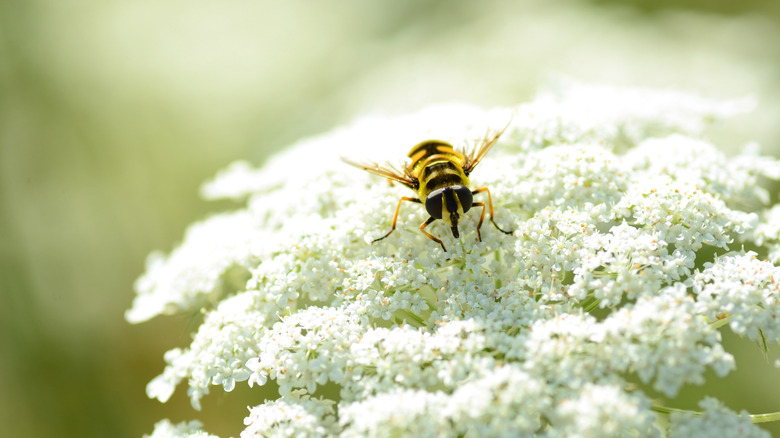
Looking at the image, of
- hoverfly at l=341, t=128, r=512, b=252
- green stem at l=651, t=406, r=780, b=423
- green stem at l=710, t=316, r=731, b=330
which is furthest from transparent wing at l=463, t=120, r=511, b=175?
green stem at l=651, t=406, r=780, b=423

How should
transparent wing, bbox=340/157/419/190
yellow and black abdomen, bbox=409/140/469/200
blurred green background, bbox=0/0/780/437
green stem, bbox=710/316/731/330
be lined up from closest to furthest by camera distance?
green stem, bbox=710/316/731/330 < yellow and black abdomen, bbox=409/140/469/200 < transparent wing, bbox=340/157/419/190 < blurred green background, bbox=0/0/780/437

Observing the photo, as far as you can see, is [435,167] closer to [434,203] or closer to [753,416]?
[434,203]

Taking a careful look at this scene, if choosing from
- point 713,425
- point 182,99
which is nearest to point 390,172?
point 713,425

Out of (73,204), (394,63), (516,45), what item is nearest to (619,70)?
(516,45)

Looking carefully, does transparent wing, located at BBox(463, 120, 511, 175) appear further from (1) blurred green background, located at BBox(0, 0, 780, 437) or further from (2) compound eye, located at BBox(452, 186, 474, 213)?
(1) blurred green background, located at BBox(0, 0, 780, 437)

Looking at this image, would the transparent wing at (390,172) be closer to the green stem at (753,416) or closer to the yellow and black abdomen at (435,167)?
the yellow and black abdomen at (435,167)

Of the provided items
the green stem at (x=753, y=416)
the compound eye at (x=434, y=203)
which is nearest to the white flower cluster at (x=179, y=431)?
the compound eye at (x=434, y=203)

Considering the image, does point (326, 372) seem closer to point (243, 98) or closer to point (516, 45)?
point (243, 98)
